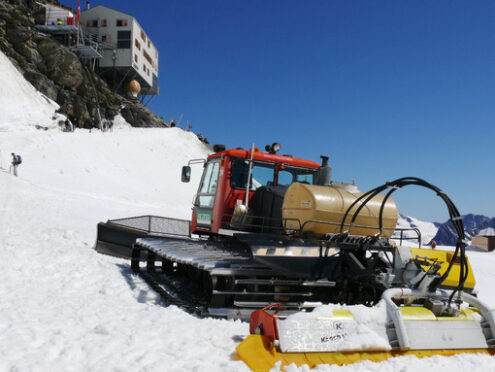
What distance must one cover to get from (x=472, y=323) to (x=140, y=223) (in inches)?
309

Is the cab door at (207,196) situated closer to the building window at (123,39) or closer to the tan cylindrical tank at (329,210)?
the tan cylindrical tank at (329,210)

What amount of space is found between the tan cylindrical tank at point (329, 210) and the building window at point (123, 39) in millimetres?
58230

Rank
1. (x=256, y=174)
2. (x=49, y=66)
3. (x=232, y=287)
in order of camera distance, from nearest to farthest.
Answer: (x=232, y=287) < (x=256, y=174) < (x=49, y=66)

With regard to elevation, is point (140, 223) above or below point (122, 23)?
below

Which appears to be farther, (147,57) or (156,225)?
(147,57)

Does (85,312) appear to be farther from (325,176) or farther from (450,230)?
(450,230)

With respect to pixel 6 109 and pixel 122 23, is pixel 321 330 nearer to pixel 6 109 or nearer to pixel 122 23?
pixel 6 109

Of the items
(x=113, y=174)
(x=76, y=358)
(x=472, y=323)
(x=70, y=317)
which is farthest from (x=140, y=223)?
(x=113, y=174)

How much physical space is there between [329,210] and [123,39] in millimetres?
59293

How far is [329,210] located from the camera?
17.8 ft

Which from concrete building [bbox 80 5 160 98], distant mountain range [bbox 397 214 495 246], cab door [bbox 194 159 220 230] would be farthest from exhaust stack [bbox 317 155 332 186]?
concrete building [bbox 80 5 160 98]

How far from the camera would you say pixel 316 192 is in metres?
5.44

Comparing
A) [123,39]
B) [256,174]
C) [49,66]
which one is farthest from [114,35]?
[256,174]

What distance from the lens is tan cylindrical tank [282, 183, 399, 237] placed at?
541 centimetres
